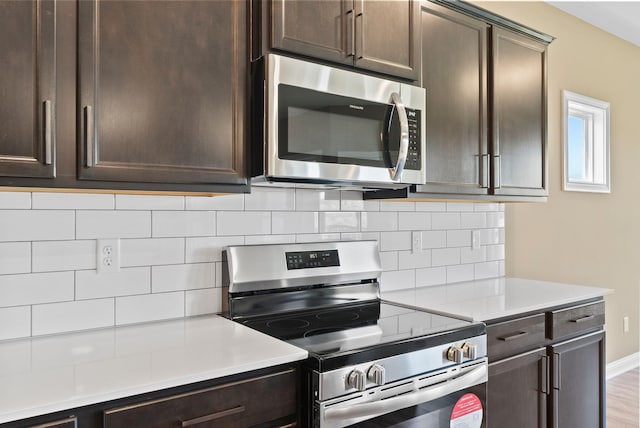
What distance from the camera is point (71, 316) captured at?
1.59 metres

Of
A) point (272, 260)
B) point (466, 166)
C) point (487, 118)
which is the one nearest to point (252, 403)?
point (272, 260)

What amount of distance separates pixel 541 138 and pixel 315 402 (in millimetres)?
1968

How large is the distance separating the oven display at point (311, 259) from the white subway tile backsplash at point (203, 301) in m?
0.30

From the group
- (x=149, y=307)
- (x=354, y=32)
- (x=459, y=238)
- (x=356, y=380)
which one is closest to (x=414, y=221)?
(x=459, y=238)

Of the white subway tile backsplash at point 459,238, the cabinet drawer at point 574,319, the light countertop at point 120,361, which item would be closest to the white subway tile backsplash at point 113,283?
the light countertop at point 120,361

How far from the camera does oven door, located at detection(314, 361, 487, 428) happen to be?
54.2 inches

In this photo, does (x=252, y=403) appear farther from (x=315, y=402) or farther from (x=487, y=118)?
(x=487, y=118)

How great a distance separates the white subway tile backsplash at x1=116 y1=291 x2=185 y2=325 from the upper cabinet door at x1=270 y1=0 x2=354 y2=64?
3.16 ft

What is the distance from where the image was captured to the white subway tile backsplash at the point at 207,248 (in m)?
1.82

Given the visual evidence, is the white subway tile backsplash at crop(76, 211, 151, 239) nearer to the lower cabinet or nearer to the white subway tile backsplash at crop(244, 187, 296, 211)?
the white subway tile backsplash at crop(244, 187, 296, 211)

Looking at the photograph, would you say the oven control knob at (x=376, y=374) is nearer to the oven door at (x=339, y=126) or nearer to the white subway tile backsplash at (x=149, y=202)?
the oven door at (x=339, y=126)

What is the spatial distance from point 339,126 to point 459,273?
1.36 meters

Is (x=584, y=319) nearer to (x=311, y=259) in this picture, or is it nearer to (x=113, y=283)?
(x=311, y=259)

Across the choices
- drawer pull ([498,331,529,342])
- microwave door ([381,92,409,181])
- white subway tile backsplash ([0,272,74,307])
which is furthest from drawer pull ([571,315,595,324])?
white subway tile backsplash ([0,272,74,307])
